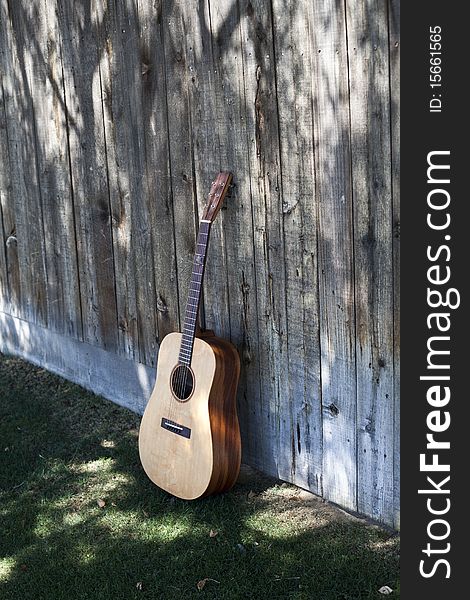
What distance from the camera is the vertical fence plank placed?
3.85 meters

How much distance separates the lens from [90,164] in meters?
5.30

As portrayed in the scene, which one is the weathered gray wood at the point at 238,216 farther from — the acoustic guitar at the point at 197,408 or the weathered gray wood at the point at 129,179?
the weathered gray wood at the point at 129,179

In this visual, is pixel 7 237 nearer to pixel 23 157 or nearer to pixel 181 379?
pixel 23 157

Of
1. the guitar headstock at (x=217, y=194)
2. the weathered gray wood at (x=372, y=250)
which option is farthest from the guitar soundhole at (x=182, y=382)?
the weathered gray wood at (x=372, y=250)

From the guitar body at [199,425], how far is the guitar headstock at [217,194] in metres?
0.55

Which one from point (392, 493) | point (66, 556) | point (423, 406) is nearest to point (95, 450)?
point (66, 556)

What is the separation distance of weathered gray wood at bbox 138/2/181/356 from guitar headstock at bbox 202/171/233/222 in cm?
49

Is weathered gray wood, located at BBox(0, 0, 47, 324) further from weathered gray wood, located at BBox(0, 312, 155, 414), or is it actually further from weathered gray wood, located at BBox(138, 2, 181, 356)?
weathered gray wood, located at BBox(138, 2, 181, 356)

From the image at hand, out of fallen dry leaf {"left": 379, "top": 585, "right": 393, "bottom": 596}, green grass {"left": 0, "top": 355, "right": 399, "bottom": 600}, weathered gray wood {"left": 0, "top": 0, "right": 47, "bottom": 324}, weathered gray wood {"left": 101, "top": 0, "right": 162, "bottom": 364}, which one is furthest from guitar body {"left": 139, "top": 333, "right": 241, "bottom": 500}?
weathered gray wood {"left": 0, "top": 0, "right": 47, "bottom": 324}

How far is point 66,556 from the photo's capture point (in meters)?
3.86

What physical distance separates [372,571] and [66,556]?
3.98 feet

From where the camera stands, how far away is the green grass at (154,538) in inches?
141

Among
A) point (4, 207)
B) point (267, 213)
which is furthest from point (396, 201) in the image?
→ point (4, 207)

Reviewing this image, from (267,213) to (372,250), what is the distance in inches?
24.7
